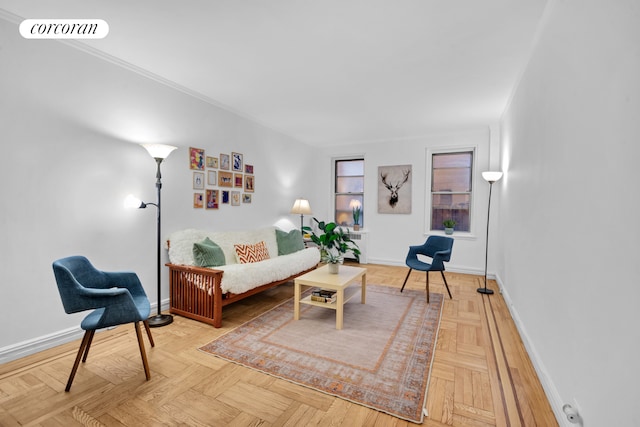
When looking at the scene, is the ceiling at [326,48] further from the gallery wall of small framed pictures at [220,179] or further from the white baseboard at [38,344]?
the white baseboard at [38,344]

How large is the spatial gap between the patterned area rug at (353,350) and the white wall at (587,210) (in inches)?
32.2

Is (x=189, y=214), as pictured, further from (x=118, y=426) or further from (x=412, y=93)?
(x=412, y=93)

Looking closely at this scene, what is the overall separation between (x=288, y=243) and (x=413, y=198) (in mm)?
2630

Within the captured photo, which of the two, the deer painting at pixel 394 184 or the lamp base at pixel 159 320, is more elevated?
the deer painting at pixel 394 184

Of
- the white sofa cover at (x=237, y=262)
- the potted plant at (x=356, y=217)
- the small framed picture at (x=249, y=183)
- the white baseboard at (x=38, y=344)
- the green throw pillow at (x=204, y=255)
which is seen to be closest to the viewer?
the white baseboard at (x=38, y=344)

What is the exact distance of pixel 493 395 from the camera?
1.83 meters

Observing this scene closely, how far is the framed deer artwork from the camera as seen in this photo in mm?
5586

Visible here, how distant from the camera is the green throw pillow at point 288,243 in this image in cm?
443

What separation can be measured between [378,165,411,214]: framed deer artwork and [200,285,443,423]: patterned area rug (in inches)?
99.9

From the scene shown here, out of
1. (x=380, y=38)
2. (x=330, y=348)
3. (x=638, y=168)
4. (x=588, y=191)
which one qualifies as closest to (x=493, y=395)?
(x=330, y=348)

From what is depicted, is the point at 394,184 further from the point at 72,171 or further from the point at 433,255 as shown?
the point at 72,171

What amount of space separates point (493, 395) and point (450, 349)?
0.59 metres

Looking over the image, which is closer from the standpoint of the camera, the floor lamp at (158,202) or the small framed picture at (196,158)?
the floor lamp at (158,202)

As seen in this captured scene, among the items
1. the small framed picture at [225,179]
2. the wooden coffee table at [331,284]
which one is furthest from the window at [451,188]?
the small framed picture at [225,179]
